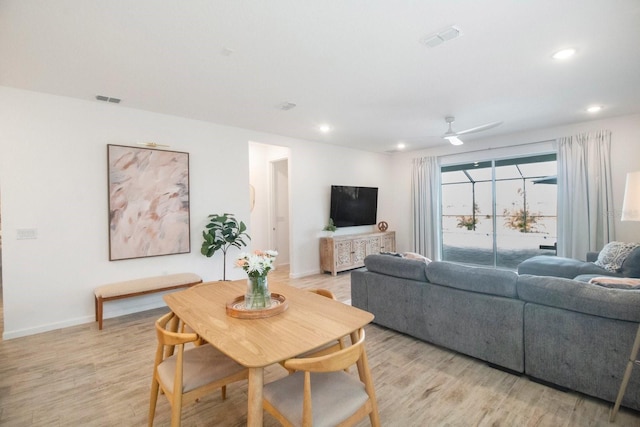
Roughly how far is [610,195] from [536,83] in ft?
9.27

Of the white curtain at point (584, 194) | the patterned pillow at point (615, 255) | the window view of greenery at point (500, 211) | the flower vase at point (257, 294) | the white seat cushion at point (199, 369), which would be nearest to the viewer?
the white seat cushion at point (199, 369)

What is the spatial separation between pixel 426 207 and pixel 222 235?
460 cm

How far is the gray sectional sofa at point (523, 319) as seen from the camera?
2.03 meters

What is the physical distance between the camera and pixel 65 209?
3617 millimetres

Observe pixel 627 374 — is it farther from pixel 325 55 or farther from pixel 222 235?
pixel 222 235

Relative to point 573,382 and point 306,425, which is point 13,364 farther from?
point 573,382

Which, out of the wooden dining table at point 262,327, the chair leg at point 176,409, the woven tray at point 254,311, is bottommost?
the chair leg at point 176,409

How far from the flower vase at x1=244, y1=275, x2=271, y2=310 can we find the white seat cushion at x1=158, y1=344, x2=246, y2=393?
0.35 m

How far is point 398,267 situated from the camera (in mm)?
3195

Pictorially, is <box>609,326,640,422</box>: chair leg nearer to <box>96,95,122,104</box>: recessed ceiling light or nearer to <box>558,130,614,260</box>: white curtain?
<box>558,130,614,260</box>: white curtain

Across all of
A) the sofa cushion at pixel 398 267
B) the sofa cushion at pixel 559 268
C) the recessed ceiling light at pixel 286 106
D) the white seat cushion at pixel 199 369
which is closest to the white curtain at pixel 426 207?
the sofa cushion at pixel 559 268

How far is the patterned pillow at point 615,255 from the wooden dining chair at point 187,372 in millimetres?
4643

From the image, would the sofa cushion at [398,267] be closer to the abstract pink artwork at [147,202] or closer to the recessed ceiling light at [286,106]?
the recessed ceiling light at [286,106]

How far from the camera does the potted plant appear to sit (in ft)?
14.8
